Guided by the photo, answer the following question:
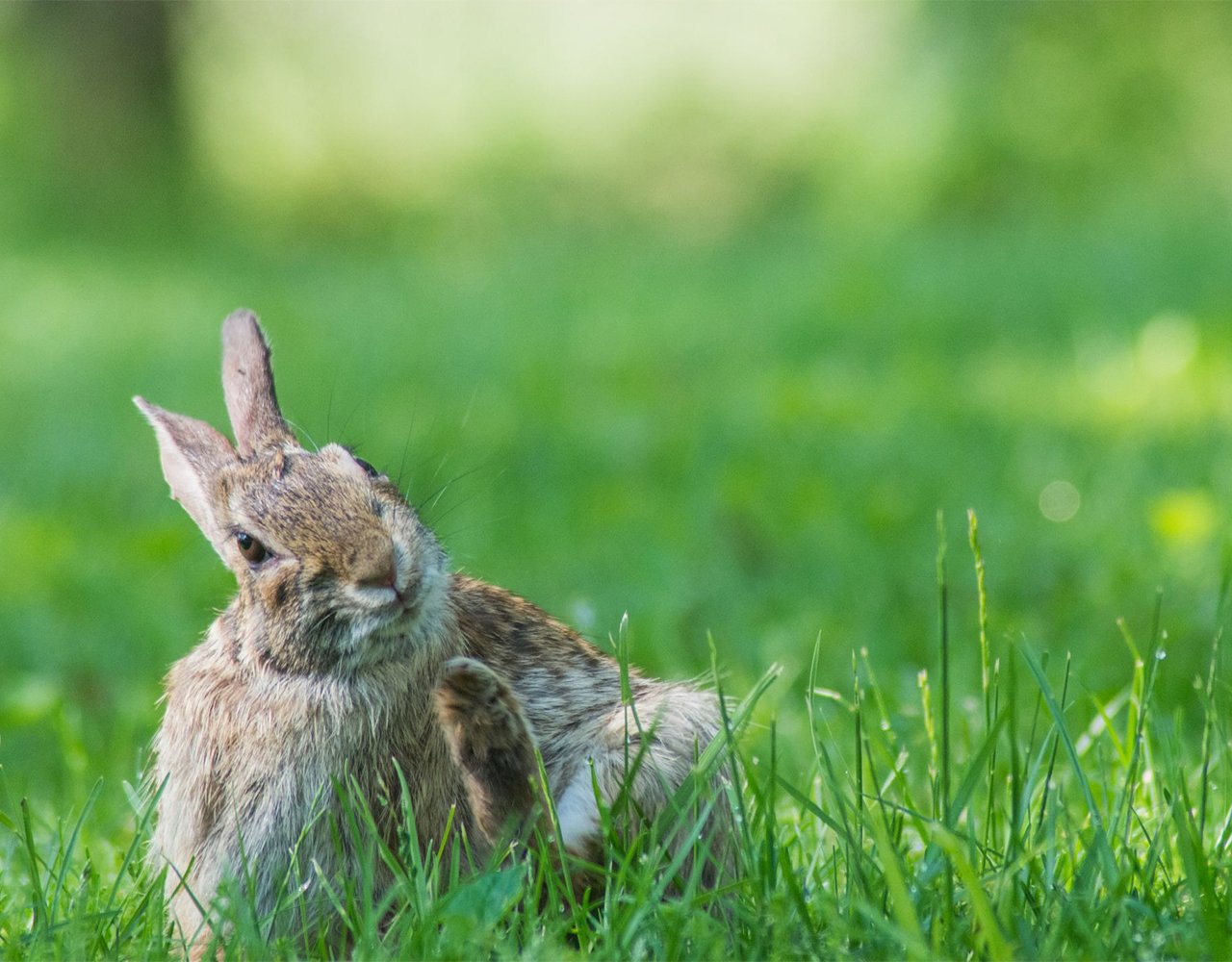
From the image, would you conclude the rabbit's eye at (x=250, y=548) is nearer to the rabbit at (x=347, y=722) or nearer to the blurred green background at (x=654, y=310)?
the rabbit at (x=347, y=722)

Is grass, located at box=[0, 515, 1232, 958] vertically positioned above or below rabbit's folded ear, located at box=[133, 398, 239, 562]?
below

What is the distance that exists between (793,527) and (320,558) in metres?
2.95

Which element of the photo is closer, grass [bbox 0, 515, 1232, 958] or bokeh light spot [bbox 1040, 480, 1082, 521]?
grass [bbox 0, 515, 1232, 958]

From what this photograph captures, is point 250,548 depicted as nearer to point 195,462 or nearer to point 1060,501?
point 195,462

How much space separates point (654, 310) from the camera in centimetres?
948

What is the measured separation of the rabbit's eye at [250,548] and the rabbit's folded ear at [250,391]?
21 cm

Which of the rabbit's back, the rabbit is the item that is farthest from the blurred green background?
the rabbit

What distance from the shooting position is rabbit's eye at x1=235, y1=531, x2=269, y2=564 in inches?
91.4

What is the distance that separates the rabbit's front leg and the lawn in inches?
3.8

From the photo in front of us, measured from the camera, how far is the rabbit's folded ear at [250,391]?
2.58 metres

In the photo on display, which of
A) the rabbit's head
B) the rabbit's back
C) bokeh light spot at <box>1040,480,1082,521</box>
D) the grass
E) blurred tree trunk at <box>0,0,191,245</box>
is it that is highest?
blurred tree trunk at <box>0,0,191,245</box>

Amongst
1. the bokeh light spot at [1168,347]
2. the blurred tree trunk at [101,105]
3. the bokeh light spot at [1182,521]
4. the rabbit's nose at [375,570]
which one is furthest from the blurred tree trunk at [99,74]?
the rabbit's nose at [375,570]

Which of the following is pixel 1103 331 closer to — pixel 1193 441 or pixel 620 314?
pixel 1193 441

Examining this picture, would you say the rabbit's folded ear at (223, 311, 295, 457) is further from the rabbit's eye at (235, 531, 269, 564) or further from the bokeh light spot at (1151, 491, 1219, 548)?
the bokeh light spot at (1151, 491, 1219, 548)
